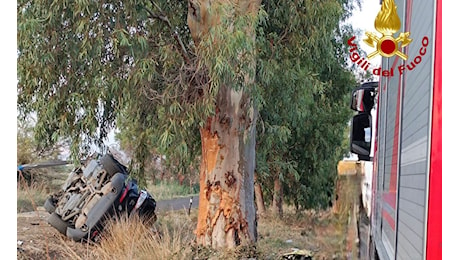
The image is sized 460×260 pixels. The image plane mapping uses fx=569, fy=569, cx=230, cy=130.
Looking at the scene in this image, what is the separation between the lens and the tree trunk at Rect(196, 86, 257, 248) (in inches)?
114

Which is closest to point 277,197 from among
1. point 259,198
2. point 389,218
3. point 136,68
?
point 259,198

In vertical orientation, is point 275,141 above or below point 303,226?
above

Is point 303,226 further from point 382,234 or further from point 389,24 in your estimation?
point 389,24

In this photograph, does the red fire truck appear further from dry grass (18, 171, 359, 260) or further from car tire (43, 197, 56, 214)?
car tire (43, 197, 56, 214)

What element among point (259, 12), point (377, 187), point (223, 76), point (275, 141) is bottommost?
point (377, 187)

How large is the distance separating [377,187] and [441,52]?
68 cm

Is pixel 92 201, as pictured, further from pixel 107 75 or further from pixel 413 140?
pixel 413 140

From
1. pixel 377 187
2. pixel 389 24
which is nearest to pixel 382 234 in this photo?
pixel 377 187

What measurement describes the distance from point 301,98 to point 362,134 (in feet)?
3.83

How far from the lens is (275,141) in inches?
114

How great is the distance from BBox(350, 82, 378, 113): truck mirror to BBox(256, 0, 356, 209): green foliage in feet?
1.63

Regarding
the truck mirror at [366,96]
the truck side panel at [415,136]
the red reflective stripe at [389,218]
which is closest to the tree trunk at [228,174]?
the truck mirror at [366,96]

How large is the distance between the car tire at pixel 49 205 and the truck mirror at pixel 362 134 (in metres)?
1.42

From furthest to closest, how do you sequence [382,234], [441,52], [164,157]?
[164,157] → [382,234] → [441,52]
